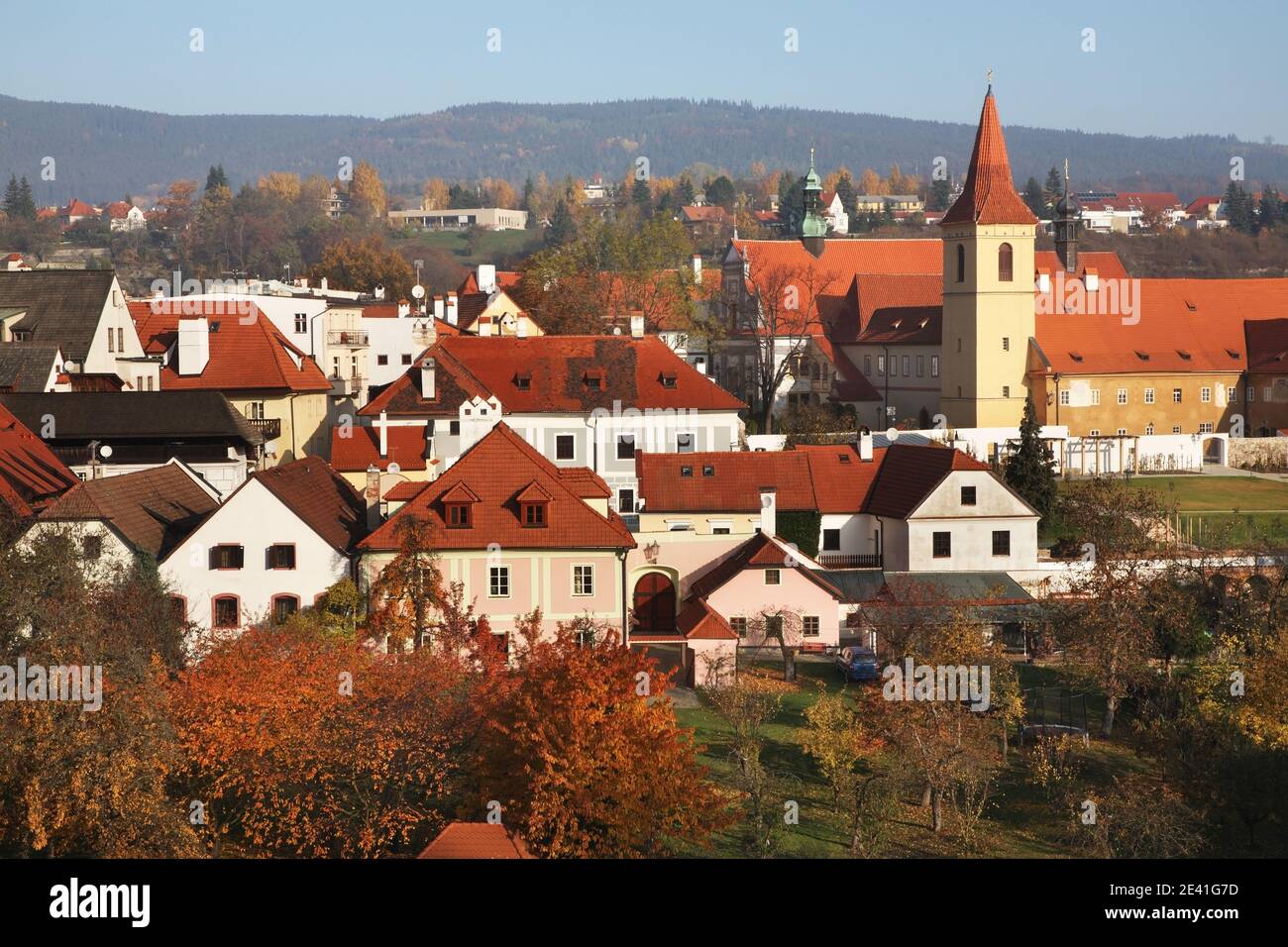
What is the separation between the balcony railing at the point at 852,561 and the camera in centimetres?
4378

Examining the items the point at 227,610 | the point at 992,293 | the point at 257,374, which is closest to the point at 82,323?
the point at 257,374

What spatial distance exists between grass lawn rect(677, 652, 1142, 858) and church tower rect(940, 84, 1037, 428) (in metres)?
34.3

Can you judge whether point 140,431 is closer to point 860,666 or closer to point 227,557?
point 227,557

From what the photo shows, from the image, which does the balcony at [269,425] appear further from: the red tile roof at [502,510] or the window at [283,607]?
the window at [283,607]

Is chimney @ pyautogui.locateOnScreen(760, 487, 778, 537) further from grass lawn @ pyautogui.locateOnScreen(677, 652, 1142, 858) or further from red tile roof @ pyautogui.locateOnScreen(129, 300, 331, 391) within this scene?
red tile roof @ pyautogui.locateOnScreen(129, 300, 331, 391)

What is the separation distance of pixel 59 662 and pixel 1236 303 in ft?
201

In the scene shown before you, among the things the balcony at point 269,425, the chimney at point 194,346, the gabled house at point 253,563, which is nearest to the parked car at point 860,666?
the gabled house at point 253,563

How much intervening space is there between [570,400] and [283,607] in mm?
18091

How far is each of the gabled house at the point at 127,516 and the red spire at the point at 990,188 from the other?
39.2 meters

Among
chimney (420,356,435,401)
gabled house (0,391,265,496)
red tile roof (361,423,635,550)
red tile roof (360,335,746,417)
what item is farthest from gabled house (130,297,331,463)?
red tile roof (361,423,635,550)

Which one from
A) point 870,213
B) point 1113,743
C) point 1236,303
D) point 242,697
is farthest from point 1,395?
point 870,213

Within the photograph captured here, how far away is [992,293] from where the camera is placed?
6694 cm
